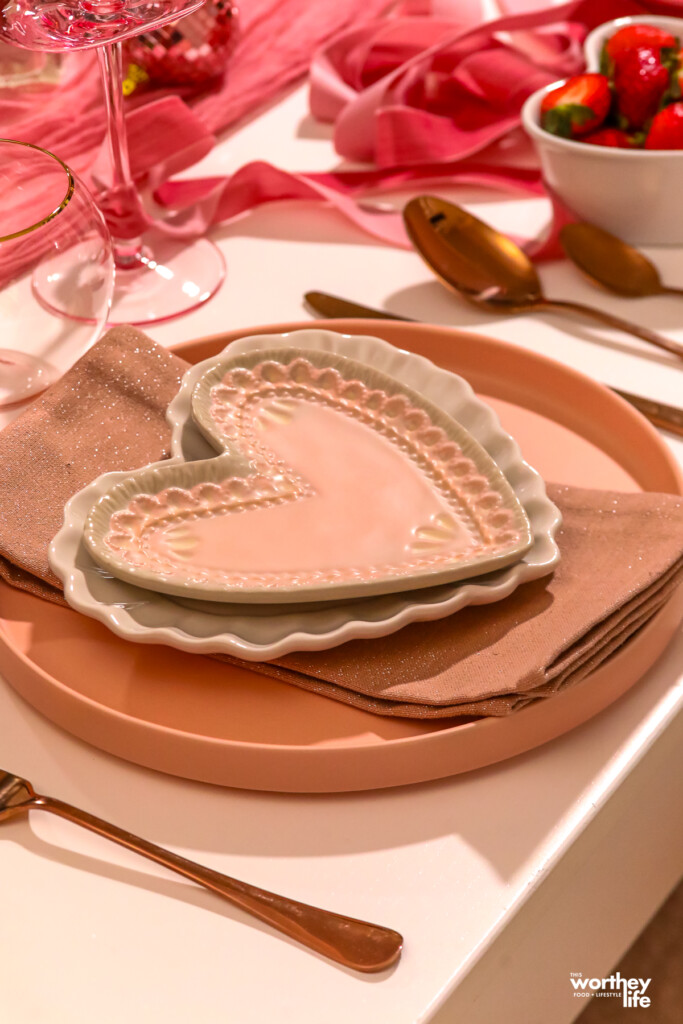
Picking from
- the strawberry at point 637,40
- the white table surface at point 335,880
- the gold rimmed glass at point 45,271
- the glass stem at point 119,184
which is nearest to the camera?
the white table surface at point 335,880

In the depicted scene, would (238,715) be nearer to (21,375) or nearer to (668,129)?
(21,375)

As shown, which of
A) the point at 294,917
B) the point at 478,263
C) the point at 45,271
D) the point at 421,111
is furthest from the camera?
the point at 421,111

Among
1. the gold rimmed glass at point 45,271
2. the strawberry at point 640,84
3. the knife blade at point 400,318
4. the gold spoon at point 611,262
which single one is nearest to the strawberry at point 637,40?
the strawberry at point 640,84

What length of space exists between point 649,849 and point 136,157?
0.59 metres

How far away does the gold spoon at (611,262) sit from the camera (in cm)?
67

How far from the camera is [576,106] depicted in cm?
71

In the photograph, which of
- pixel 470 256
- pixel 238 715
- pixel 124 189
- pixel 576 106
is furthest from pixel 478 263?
pixel 238 715

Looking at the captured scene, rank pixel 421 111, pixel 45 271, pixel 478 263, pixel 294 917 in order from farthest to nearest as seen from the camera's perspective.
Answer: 1. pixel 421 111
2. pixel 478 263
3. pixel 45 271
4. pixel 294 917

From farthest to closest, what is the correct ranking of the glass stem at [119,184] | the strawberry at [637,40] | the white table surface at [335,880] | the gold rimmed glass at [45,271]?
the strawberry at [637,40], the glass stem at [119,184], the gold rimmed glass at [45,271], the white table surface at [335,880]

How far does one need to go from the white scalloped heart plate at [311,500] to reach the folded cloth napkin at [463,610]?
27 millimetres

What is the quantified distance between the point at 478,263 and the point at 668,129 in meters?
0.16

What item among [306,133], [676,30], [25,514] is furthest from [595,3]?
[25,514]

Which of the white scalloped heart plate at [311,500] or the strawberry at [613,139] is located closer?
the white scalloped heart plate at [311,500]

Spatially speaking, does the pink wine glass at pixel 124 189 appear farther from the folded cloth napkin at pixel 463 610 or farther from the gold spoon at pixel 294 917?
the gold spoon at pixel 294 917
